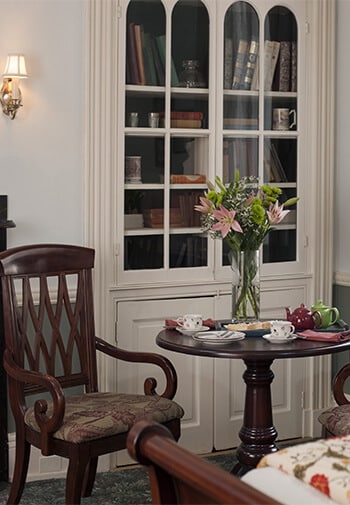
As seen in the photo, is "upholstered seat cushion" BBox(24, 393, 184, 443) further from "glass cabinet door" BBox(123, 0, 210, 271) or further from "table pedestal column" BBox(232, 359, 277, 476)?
"glass cabinet door" BBox(123, 0, 210, 271)

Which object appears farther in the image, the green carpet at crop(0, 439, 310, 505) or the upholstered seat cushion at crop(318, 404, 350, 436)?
the green carpet at crop(0, 439, 310, 505)

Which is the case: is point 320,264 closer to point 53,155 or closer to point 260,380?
point 260,380

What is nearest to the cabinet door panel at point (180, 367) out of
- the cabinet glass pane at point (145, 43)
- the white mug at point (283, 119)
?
the white mug at point (283, 119)

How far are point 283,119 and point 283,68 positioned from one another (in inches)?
10.2

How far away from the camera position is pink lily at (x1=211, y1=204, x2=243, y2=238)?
3.37 metres

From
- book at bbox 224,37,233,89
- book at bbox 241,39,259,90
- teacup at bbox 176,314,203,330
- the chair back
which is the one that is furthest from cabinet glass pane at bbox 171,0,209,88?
teacup at bbox 176,314,203,330

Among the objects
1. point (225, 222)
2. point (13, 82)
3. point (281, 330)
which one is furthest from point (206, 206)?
point (13, 82)

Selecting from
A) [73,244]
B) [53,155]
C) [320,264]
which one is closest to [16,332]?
[73,244]

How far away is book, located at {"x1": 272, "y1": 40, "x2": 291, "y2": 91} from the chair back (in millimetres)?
1414

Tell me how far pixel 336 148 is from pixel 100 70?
1.36 m

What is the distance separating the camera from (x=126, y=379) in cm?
398

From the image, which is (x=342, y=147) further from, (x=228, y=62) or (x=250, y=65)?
(x=228, y=62)

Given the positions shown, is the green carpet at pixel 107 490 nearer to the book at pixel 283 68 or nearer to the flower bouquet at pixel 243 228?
the flower bouquet at pixel 243 228

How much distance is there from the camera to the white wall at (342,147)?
434 centimetres
